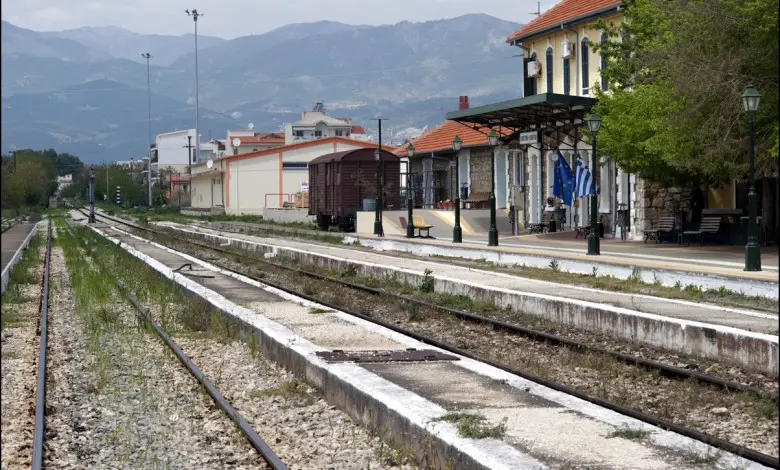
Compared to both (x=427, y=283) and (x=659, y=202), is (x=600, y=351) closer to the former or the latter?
(x=427, y=283)

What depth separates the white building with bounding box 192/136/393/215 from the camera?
257ft

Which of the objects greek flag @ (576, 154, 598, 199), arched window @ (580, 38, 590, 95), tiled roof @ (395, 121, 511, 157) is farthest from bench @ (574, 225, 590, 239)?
tiled roof @ (395, 121, 511, 157)

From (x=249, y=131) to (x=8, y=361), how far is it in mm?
154168

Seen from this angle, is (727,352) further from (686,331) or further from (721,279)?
(721,279)

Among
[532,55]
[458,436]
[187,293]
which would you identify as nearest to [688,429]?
[458,436]

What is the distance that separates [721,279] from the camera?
18547 millimetres

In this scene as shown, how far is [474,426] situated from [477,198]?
1634 inches

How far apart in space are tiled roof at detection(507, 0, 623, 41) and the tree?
8859 mm

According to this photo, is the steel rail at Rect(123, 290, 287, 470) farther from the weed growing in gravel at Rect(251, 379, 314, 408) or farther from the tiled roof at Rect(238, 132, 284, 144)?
the tiled roof at Rect(238, 132, 284, 144)

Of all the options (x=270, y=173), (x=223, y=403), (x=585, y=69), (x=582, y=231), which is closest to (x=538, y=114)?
(x=585, y=69)

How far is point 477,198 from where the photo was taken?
48.7 m

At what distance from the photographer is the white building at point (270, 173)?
78250mm

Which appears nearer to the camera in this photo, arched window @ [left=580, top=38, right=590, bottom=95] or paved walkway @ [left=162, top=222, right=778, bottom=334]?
paved walkway @ [left=162, top=222, right=778, bottom=334]

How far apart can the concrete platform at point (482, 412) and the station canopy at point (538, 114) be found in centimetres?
2365
